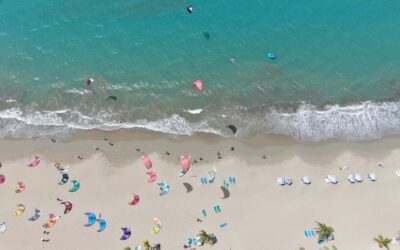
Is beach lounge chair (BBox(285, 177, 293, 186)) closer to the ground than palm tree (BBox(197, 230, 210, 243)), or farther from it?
farther from it

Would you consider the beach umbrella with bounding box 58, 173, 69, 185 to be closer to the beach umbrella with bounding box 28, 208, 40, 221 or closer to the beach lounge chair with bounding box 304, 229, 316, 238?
the beach umbrella with bounding box 28, 208, 40, 221

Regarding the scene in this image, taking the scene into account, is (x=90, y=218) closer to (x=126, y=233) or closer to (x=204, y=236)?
(x=126, y=233)

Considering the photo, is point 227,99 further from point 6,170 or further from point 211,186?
point 6,170

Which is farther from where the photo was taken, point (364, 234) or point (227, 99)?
point (227, 99)

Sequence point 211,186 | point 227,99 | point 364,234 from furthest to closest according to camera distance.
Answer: point 227,99 < point 211,186 < point 364,234

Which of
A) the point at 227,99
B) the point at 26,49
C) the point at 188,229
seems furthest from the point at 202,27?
the point at 188,229

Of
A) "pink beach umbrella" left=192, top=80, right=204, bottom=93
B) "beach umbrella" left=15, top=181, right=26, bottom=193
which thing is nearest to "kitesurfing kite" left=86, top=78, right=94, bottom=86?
"pink beach umbrella" left=192, top=80, right=204, bottom=93

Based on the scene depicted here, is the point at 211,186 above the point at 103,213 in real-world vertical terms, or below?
above
